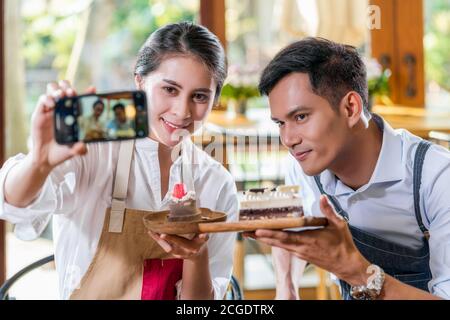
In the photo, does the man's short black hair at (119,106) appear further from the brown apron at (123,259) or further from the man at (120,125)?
the brown apron at (123,259)

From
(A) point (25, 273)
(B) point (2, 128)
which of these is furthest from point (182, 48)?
(B) point (2, 128)

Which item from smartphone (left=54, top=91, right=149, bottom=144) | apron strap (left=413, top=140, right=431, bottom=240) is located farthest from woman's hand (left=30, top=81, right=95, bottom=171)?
apron strap (left=413, top=140, right=431, bottom=240)

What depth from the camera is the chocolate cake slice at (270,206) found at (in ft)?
3.11

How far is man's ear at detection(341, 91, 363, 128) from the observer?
3.50 feet

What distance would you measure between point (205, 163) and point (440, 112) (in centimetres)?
182

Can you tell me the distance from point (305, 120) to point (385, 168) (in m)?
0.22

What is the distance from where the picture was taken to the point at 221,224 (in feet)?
3.02

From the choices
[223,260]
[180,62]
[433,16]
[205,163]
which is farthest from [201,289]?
[433,16]

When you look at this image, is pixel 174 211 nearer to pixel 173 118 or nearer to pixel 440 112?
pixel 173 118

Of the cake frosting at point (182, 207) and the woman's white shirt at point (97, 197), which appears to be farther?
the woman's white shirt at point (97, 197)

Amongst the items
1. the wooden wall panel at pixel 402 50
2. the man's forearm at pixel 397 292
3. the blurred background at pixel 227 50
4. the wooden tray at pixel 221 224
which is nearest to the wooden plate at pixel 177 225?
the wooden tray at pixel 221 224

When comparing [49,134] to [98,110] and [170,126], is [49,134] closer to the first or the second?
[98,110]

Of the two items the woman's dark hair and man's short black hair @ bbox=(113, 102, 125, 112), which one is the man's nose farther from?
man's short black hair @ bbox=(113, 102, 125, 112)

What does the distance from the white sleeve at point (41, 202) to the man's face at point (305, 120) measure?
0.29 meters
